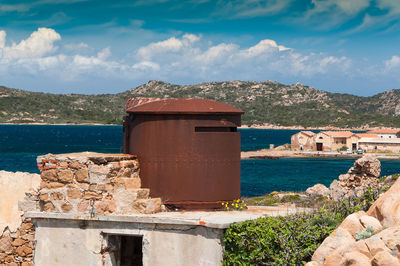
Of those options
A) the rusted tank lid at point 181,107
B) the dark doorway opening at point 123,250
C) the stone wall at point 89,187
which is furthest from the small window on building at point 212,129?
the dark doorway opening at point 123,250

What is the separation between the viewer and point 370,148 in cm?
9544

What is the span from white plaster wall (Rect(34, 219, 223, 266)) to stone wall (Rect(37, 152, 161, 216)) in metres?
0.33

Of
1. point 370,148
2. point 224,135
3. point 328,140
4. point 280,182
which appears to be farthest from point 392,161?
point 224,135

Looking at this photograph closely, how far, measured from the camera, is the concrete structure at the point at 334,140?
9619cm

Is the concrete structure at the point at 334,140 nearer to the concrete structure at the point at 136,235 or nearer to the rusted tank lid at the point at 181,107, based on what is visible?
the rusted tank lid at the point at 181,107

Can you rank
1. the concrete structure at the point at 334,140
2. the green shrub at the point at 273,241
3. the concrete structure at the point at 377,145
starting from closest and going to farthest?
1. the green shrub at the point at 273,241
2. the concrete structure at the point at 377,145
3. the concrete structure at the point at 334,140

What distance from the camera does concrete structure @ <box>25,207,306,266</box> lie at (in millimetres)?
7578

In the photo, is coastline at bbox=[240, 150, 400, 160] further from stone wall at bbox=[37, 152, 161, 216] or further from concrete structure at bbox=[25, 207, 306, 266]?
concrete structure at bbox=[25, 207, 306, 266]

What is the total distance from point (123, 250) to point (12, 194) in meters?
3.51

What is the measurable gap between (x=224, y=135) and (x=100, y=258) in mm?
3170

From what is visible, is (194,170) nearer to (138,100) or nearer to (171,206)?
(171,206)

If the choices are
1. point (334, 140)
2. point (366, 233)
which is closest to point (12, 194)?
point (366, 233)

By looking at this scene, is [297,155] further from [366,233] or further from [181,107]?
[366,233]

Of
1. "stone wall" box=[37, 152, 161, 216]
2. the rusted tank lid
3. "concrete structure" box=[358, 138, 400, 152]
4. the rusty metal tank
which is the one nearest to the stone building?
"stone wall" box=[37, 152, 161, 216]
